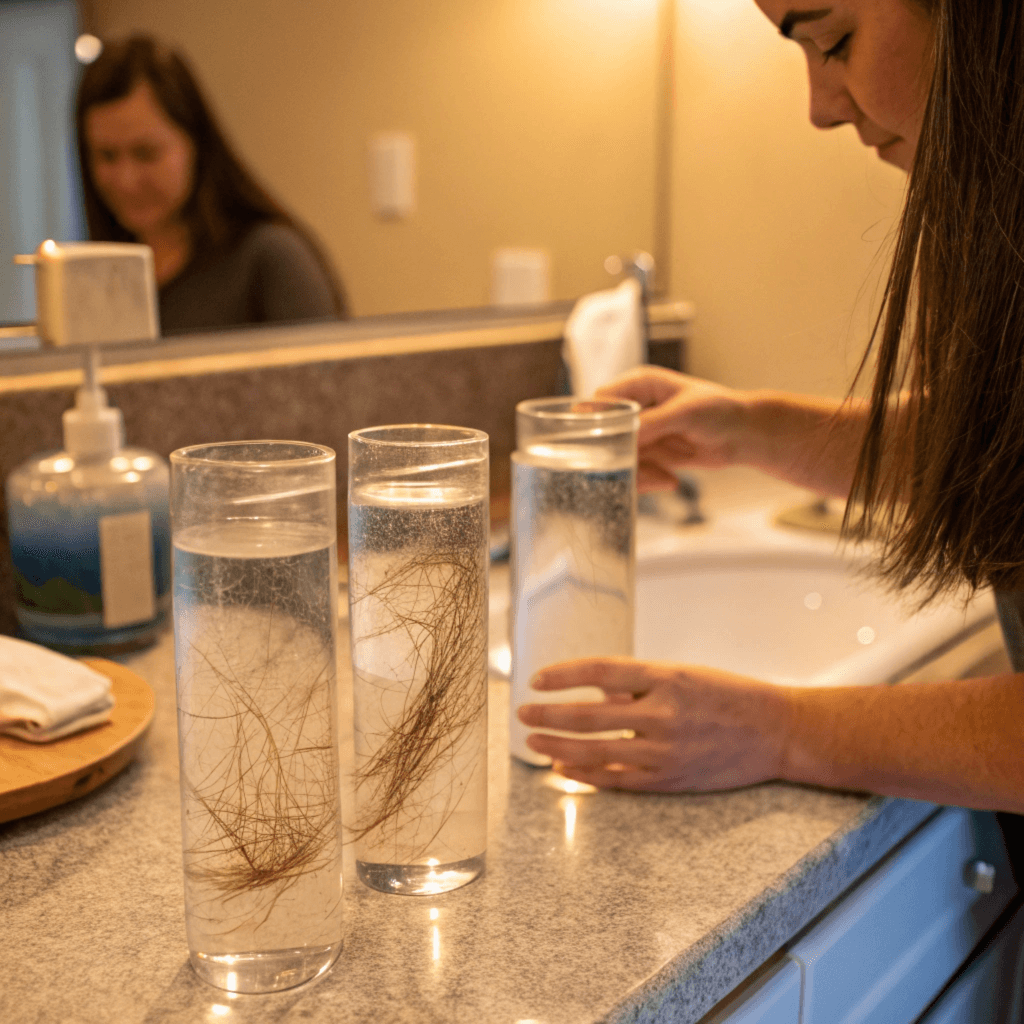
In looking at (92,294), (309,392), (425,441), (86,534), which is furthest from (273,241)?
(425,441)

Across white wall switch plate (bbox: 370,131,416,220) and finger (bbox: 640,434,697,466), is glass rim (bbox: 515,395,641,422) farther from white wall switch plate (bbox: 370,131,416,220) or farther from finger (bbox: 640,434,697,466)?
white wall switch plate (bbox: 370,131,416,220)

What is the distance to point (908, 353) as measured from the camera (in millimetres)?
646

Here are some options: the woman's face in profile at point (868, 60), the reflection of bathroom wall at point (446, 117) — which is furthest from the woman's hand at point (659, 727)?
the reflection of bathroom wall at point (446, 117)

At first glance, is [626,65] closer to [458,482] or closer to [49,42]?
[49,42]

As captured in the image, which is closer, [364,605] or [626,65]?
[364,605]

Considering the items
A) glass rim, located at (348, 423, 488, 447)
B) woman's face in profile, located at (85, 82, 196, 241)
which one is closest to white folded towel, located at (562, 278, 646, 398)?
woman's face in profile, located at (85, 82, 196, 241)

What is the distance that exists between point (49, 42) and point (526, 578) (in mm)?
572

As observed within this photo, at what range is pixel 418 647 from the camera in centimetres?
49

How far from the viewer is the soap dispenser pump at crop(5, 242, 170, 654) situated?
0.78m

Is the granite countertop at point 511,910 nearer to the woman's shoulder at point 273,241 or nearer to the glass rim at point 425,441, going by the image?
the glass rim at point 425,441

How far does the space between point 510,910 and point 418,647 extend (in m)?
0.13

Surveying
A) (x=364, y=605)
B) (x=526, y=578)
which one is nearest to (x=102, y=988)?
(x=364, y=605)

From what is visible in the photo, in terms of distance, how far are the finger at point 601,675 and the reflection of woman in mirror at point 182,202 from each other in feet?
1.75

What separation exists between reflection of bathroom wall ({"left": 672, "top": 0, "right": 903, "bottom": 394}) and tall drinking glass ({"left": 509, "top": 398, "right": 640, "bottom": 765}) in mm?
702
